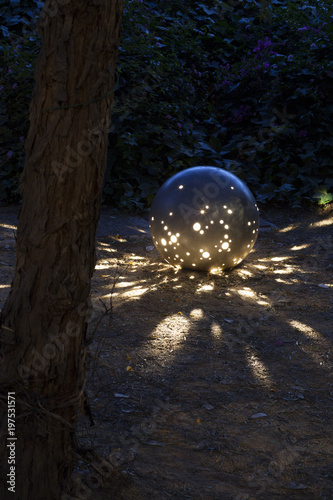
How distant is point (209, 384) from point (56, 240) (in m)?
1.71

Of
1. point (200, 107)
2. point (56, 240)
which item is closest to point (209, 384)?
point (56, 240)

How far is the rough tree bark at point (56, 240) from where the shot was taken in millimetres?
1820

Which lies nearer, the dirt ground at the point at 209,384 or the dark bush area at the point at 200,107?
the dirt ground at the point at 209,384

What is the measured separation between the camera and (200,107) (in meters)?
9.42

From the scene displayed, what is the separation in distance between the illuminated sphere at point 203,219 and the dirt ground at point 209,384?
271 mm

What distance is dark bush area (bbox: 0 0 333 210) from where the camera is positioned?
799 cm

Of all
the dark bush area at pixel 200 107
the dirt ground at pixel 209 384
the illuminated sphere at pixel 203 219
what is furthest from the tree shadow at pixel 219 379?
the dark bush area at pixel 200 107

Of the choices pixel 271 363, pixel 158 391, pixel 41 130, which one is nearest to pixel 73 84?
pixel 41 130

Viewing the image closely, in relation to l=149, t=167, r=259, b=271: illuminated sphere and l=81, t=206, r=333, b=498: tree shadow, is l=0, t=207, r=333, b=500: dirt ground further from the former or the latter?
l=149, t=167, r=259, b=271: illuminated sphere

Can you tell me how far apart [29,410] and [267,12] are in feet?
35.1

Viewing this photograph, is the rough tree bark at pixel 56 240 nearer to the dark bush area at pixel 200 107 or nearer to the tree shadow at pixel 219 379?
the tree shadow at pixel 219 379

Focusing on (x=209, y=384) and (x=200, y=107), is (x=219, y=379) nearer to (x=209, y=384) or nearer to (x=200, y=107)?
(x=209, y=384)

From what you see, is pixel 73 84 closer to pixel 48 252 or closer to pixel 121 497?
pixel 48 252

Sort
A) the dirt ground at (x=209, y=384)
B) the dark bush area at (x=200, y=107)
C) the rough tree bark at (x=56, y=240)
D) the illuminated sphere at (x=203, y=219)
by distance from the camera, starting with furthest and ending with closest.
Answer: the dark bush area at (x=200, y=107) < the illuminated sphere at (x=203, y=219) < the dirt ground at (x=209, y=384) < the rough tree bark at (x=56, y=240)
